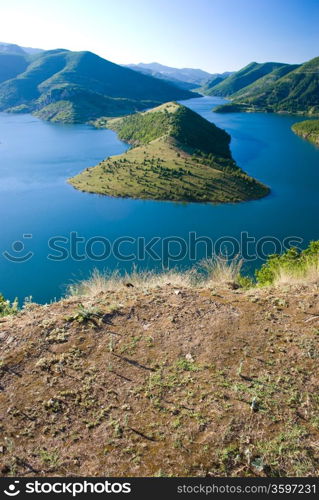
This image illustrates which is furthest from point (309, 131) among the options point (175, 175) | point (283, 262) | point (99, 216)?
point (283, 262)

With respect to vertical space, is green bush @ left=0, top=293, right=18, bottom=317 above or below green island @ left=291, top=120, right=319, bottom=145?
below

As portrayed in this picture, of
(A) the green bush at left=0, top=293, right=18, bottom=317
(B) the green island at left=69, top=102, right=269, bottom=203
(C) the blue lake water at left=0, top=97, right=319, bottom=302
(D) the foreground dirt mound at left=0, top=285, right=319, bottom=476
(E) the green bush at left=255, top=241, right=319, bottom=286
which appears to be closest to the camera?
(D) the foreground dirt mound at left=0, top=285, right=319, bottom=476

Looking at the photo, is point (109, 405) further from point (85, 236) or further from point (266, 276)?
point (85, 236)

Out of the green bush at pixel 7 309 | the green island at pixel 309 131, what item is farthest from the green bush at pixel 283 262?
the green island at pixel 309 131

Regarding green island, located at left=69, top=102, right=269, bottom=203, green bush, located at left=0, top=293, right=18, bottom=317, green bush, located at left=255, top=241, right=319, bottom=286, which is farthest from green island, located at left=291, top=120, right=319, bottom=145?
green bush, located at left=0, top=293, right=18, bottom=317

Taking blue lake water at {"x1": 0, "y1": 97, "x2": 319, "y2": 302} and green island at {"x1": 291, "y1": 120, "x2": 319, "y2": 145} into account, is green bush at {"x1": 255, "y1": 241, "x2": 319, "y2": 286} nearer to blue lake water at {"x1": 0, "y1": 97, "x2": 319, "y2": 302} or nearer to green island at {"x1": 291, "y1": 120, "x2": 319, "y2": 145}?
blue lake water at {"x1": 0, "y1": 97, "x2": 319, "y2": 302}
